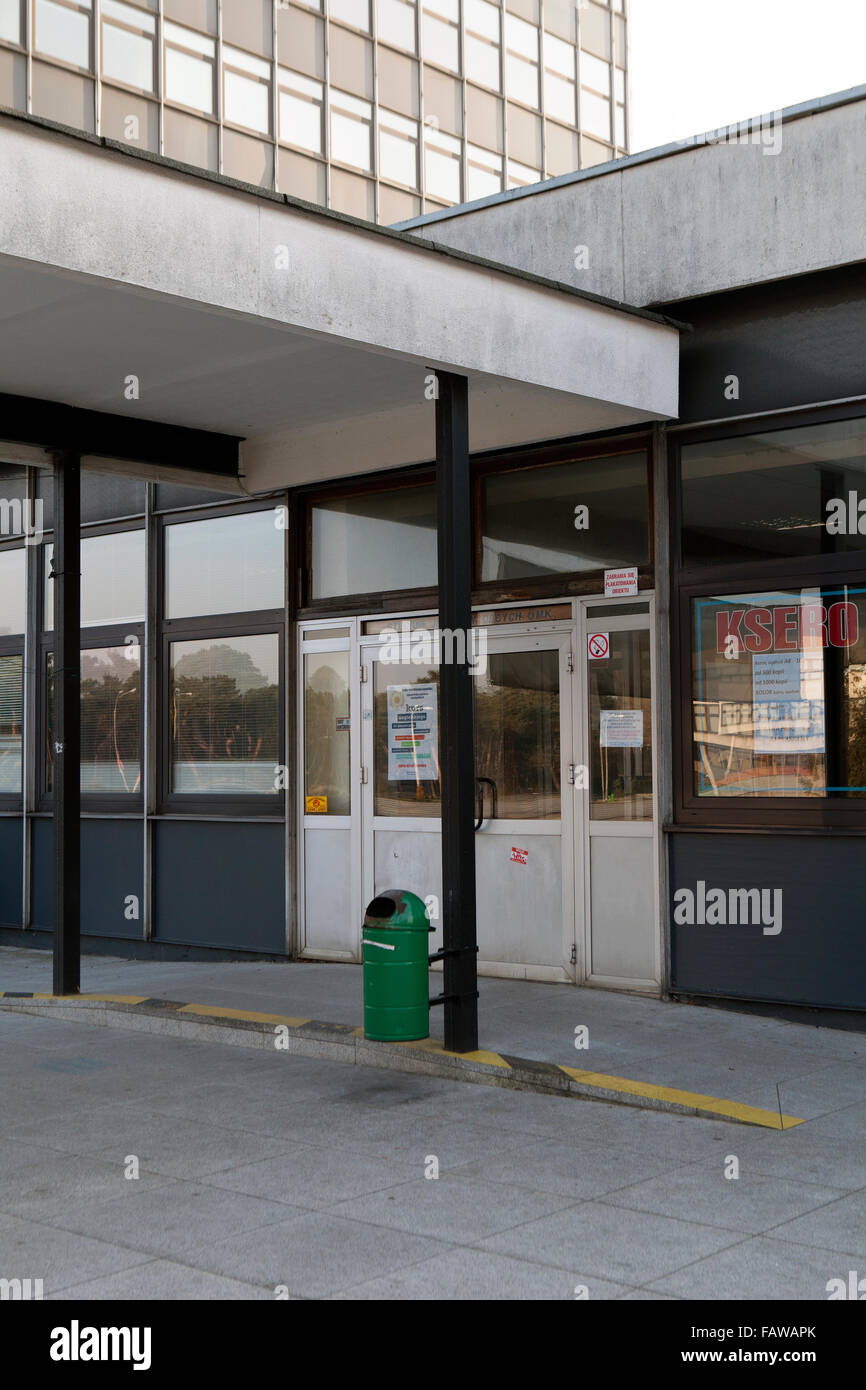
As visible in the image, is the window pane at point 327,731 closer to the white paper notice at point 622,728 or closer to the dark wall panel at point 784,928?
the white paper notice at point 622,728

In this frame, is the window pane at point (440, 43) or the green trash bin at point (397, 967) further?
the window pane at point (440, 43)

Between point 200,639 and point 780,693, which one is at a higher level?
point 200,639

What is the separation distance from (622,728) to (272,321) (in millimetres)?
3680

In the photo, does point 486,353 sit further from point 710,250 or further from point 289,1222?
point 289,1222

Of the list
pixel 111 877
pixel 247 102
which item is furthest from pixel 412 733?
pixel 247 102

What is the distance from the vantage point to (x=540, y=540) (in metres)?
9.41

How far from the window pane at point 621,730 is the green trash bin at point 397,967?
217 centimetres

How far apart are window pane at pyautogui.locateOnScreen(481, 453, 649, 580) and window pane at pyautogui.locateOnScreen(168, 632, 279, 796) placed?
2.18 meters

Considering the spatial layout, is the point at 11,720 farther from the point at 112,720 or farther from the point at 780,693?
the point at 780,693

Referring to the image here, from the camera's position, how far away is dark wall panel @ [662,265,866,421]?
26.2 feet

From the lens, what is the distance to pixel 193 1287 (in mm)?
4258

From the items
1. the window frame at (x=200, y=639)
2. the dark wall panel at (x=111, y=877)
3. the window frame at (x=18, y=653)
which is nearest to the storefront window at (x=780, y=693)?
the window frame at (x=200, y=639)

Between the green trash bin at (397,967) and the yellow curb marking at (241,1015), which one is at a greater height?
the green trash bin at (397,967)

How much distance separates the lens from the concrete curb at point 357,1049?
250 inches
